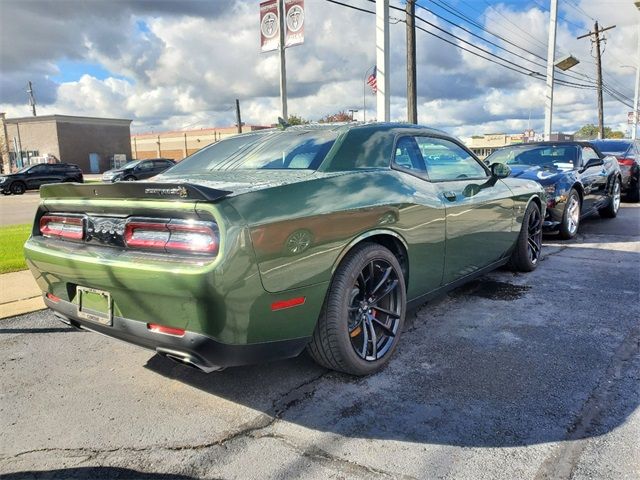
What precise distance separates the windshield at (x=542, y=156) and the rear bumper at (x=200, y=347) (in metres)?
6.78

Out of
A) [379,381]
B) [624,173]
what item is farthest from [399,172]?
Result: [624,173]

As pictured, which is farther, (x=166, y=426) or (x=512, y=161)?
(x=512, y=161)

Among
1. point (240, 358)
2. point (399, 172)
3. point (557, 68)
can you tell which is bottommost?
point (240, 358)

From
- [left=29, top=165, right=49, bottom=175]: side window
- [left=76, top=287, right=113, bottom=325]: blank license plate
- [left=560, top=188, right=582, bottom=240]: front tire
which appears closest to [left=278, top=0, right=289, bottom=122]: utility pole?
[left=560, top=188, right=582, bottom=240]: front tire

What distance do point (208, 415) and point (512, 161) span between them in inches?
288

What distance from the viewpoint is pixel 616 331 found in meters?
3.72

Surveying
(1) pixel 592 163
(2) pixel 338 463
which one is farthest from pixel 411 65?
(2) pixel 338 463

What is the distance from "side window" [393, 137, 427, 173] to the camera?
11.5 feet

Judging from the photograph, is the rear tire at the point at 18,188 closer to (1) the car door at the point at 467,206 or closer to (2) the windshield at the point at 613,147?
(2) the windshield at the point at 613,147

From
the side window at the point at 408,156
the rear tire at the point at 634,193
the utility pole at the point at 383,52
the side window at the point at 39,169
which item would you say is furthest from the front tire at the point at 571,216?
the side window at the point at 39,169

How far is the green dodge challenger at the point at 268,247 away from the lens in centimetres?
235

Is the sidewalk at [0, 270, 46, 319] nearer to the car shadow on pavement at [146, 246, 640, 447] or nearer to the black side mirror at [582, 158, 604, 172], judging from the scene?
the car shadow on pavement at [146, 246, 640, 447]

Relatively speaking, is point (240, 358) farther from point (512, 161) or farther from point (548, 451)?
point (512, 161)

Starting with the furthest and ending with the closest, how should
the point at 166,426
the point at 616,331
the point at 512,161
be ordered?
the point at 512,161
the point at 616,331
the point at 166,426
